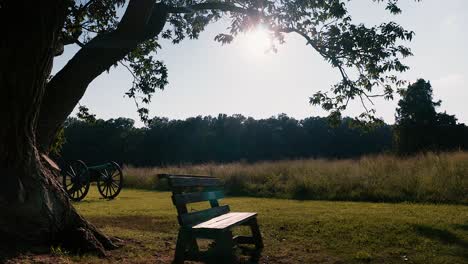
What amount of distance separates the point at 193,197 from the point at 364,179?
9.60 metres

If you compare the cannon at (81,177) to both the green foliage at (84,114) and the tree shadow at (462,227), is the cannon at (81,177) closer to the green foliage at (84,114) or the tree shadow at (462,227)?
the green foliage at (84,114)

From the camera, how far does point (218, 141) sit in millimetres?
65562

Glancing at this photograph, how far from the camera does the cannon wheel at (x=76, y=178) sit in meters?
12.7

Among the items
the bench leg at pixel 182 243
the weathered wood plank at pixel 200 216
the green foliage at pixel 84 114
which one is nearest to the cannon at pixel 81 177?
the green foliage at pixel 84 114

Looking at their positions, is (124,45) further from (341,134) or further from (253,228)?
(341,134)

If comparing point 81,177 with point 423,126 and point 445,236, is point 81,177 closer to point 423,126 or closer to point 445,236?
point 445,236

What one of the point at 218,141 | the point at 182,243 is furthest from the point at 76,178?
the point at 218,141

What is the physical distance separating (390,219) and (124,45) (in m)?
4.79

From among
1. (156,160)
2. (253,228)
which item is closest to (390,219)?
A: (253,228)

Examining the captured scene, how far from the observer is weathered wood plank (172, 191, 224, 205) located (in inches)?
157

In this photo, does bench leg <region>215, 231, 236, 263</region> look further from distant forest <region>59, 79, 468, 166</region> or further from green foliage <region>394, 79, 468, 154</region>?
distant forest <region>59, 79, 468, 166</region>

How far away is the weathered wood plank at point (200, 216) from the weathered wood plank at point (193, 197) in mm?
123

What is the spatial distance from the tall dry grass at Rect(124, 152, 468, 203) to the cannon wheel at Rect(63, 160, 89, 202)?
5118 mm

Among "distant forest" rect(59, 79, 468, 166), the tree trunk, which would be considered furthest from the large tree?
"distant forest" rect(59, 79, 468, 166)
